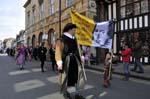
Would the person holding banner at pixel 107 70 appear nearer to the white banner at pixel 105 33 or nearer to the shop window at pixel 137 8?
the white banner at pixel 105 33

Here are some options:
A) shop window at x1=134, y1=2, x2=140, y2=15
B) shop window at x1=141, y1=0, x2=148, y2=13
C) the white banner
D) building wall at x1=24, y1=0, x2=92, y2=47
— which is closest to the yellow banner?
the white banner

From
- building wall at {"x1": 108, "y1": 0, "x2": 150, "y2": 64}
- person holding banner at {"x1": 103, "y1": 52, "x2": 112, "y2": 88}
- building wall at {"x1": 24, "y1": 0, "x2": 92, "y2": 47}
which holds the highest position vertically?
building wall at {"x1": 24, "y1": 0, "x2": 92, "y2": 47}

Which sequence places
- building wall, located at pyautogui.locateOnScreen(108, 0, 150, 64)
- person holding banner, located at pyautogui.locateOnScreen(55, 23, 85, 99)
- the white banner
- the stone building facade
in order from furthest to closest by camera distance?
the stone building facade < building wall, located at pyautogui.locateOnScreen(108, 0, 150, 64) < the white banner < person holding banner, located at pyautogui.locateOnScreen(55, 23, 85, 99)

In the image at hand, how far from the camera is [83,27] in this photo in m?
11.3

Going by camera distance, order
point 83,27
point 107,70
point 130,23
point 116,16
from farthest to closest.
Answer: point 116,16
point 130,23
point 107,70
point 83,27

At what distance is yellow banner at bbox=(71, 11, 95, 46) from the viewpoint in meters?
11.2

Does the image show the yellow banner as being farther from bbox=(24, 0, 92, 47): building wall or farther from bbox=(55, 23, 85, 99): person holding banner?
bbox=(24, 0, 92, 47): building wall

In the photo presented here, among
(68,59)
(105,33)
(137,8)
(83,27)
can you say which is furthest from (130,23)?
(68,59)

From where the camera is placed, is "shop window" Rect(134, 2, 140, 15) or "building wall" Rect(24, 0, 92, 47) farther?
"building wall" Rect(24, 0, 92, 47)

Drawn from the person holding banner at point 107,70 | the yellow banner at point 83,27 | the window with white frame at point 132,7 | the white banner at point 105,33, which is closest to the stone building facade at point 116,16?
the window with white frame at point 132,7

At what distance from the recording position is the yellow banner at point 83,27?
1122cm

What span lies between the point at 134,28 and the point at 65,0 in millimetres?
11910

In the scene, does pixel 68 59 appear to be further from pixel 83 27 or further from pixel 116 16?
pixel 116 16

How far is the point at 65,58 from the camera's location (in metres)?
8.83
